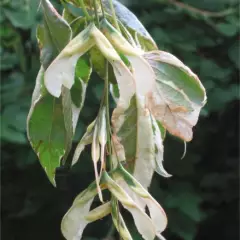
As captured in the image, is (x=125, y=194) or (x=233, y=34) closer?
(x=125, y=194)

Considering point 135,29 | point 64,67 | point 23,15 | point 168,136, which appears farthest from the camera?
point 168,136

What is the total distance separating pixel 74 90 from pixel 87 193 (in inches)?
3.8

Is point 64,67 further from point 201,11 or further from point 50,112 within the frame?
point 201,11

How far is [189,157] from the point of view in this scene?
1.72 metres

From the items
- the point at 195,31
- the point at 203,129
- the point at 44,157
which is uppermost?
the point at 44,157

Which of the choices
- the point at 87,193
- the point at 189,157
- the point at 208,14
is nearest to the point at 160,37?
the point at 208,14

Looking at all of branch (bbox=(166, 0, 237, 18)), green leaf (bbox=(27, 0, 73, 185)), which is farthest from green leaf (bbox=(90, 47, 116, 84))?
branch (bbox=(166, 0, 237, 18))

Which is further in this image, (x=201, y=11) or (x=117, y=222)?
(x=201, y=11)

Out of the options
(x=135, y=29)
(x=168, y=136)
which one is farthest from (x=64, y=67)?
(x=168, y=136)

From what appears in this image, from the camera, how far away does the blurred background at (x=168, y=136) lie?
1408 millimetres

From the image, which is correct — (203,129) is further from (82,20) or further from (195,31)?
(82,20)

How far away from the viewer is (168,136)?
5.03ft

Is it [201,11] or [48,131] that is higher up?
[48,131]

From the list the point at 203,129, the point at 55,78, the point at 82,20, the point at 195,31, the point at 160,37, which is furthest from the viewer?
the point at 203,129
